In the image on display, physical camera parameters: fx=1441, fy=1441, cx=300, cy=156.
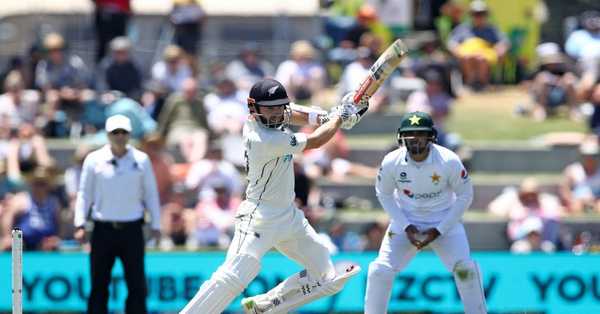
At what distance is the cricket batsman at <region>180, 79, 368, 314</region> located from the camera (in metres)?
10.8

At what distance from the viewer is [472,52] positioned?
70.7 feet

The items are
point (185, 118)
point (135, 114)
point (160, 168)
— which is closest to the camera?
point (160, 168)

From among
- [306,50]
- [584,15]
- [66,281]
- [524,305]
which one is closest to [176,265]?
[66,281]

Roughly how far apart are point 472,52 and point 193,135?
16.9ft

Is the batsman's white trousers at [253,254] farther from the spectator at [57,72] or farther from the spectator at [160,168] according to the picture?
the spectator at [57,72]

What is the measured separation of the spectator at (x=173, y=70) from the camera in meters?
20.0

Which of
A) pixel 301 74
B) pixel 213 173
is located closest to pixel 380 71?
pixel 213 173

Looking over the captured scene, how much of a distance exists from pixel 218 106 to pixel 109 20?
8.38 feet

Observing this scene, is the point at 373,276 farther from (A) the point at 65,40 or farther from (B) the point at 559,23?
(B) the point at 559,23

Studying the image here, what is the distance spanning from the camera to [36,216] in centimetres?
1677

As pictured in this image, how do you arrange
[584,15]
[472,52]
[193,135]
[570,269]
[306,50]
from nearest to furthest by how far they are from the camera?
[570,269], [193,135], [306,50], [472,52], [584,15]

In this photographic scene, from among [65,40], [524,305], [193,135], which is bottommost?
[524,305]

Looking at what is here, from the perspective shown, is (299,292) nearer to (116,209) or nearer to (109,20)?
(116,209)

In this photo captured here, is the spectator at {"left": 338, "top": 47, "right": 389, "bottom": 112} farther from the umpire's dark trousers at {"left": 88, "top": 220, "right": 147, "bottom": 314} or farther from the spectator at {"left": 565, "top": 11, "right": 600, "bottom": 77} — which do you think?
the umpire's dark trousers at {"left": 88, "top": 220, "right": 147, "bottom": 314}
